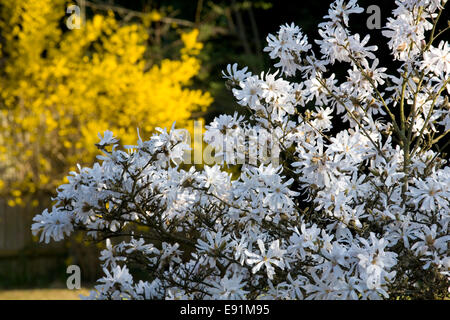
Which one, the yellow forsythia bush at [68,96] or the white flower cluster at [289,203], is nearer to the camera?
the white flower cluster at [289,203]

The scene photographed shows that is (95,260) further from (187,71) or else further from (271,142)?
(271,142)

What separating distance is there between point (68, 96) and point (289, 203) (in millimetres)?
6137

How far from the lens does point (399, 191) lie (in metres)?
2.56

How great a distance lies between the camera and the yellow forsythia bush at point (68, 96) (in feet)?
Result: 24.2

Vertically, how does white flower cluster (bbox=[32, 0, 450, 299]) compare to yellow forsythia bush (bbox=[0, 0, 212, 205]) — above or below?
below

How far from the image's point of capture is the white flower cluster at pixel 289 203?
218 centimetres

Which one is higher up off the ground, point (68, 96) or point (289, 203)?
point (68, 96)

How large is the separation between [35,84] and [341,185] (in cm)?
680

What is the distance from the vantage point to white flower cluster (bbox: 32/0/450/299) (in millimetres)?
2182

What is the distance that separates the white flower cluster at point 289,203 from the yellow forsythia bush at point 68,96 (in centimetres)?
451

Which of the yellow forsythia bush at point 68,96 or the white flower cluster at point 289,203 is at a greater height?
the yellow forsythia bush at point 68,96

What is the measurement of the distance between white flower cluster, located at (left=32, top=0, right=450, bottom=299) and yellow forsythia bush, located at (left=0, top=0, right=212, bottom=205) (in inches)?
178

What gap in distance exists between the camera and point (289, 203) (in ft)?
7.20

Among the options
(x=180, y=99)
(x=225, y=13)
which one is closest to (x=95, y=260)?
(x=180, y=99)
